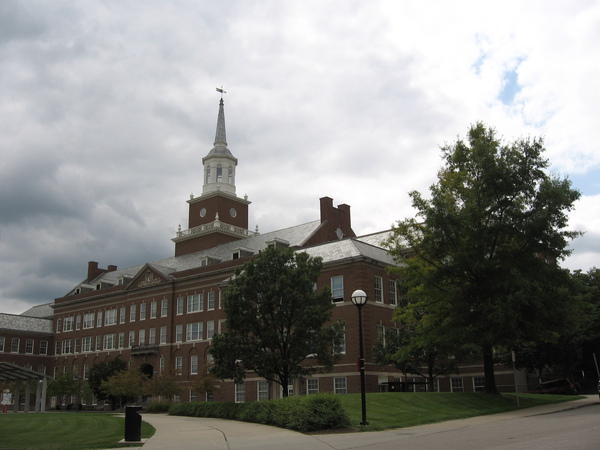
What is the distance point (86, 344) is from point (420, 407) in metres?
59.9

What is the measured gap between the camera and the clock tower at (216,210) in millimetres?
74812

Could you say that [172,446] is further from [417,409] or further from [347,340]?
[347,340]

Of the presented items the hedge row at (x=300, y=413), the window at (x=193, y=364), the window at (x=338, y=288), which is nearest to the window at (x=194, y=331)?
the window at (x=193, y=364)

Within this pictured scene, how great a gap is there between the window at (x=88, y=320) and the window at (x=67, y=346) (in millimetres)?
3574

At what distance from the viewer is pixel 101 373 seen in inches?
2491

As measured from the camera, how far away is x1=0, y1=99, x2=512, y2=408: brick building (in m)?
46.6

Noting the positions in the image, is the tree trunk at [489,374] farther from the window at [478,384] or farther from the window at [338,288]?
the window at [478,384]

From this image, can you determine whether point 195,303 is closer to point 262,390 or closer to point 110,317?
point 110,317

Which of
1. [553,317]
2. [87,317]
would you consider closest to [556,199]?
[553,317]

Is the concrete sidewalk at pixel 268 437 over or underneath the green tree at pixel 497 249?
underneath

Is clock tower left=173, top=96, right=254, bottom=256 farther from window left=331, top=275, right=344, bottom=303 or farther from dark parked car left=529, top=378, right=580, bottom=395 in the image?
dark parked car left=529, top=378, right=580, bottom=395

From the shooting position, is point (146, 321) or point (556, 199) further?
point (146, 321)

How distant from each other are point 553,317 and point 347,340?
17.4 m

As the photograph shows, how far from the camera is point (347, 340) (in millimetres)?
45656
